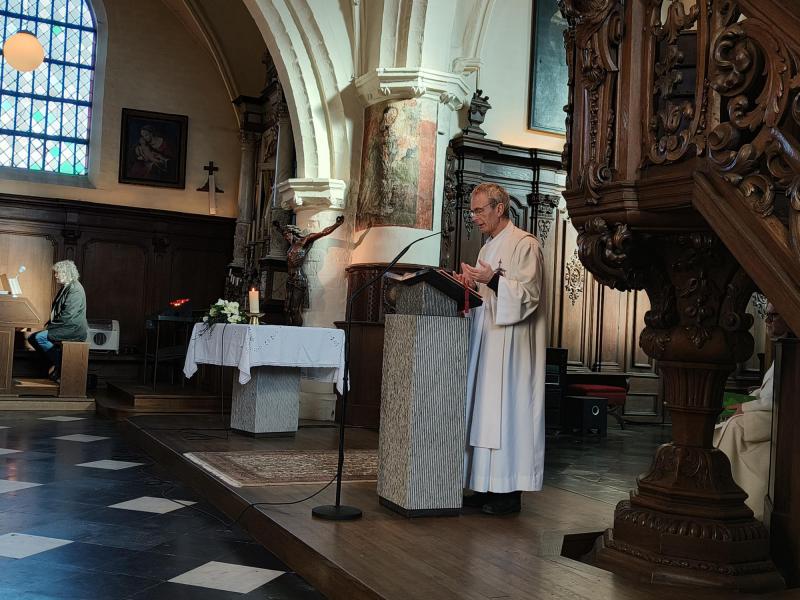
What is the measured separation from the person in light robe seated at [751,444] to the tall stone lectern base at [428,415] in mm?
1235

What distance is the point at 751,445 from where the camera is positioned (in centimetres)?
399

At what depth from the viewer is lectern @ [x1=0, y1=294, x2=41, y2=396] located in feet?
31.1

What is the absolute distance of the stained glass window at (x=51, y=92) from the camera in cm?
1314

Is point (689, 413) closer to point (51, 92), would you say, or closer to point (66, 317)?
point (66, 317)

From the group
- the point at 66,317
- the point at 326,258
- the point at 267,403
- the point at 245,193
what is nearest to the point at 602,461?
the point at 267,403

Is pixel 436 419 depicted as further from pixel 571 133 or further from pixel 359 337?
pixel 359 337

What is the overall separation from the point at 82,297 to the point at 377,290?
4.01 meters

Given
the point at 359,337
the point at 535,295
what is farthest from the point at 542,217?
the point at 535,295

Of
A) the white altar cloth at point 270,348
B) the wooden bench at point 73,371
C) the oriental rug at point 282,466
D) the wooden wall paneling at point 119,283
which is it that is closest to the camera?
the oriental rug at point 282,466

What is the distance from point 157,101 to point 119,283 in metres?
2.96

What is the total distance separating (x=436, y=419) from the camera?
13.3ft

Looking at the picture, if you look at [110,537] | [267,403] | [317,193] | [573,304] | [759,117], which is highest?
[317,193]

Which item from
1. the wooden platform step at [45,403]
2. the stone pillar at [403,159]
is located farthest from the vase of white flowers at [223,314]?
the wooden platform step at [45,403]

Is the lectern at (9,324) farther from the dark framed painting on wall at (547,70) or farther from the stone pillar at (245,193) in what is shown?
the dark framed painting on wall at (547,70)
